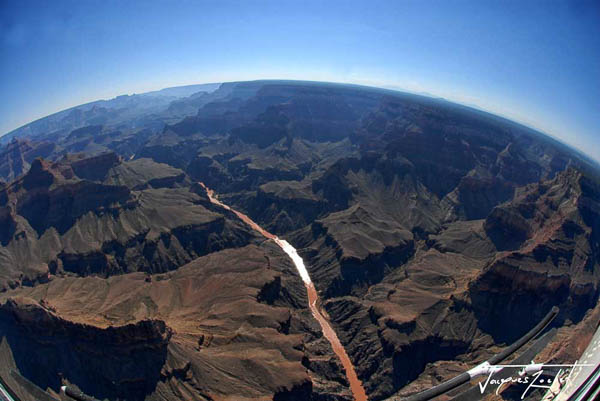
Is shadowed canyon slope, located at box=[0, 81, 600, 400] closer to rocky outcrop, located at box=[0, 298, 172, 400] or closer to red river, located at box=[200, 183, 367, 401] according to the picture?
rocky outcrop, located at box=[0, 298, 172, 400]

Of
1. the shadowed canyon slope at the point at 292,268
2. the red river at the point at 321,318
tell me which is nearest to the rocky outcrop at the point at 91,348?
the shadowed canyon slope at the point at 292,268

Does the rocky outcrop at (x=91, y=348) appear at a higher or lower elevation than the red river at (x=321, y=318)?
higher

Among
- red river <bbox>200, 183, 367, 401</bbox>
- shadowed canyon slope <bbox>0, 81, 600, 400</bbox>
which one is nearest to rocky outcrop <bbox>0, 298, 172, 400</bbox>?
shadowed canyon slope <bbox>0, 81, 600, 400</bbox>

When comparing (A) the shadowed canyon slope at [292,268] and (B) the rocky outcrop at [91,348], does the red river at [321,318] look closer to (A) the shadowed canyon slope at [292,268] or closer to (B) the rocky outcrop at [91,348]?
(A) the shadowed canyon slope at [292,268]

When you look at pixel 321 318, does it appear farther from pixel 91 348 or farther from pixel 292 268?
pixel 91 348

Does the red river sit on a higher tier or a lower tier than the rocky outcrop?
lower

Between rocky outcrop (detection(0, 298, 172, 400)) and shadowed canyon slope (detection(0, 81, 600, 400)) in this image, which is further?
shadowed canyon slope (detection(0, 81, 600, 400))

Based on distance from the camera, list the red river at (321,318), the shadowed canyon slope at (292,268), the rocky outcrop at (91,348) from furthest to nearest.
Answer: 1. the red river at (321,318)
2. the shadowed canyon slope at (292,268)
3. the rocky outcrop at (91,348)

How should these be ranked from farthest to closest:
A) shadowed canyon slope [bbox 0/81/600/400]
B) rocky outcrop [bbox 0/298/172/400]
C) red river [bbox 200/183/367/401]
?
1. red river [bbox 200/183/367/401]
2. shadowed canyon slope [bbox 0/81/600/400]
3. rocky outcrop [bbox 0/298/172/400]

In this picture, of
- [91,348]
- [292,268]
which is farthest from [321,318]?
[91,348]

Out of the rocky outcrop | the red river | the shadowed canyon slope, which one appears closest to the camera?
the rocky outcrop
